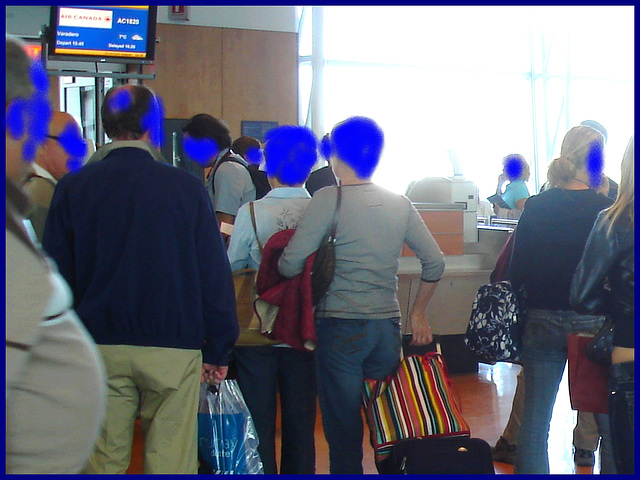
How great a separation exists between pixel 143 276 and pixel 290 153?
0.80 metres

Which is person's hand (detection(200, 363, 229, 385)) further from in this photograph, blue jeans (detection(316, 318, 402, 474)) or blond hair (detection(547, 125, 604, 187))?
blond hair (detection(547, 125, 604, 187))

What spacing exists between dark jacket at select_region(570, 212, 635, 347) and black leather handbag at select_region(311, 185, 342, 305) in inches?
29.5

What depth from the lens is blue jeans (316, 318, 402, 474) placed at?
8.31ft

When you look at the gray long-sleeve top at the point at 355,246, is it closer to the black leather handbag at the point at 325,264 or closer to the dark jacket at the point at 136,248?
the black leather handbag at the point at 325,264

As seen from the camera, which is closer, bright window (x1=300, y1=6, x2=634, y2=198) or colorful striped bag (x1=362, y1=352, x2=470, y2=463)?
colorful striped bag (x1=362, y1=352, x2=470, y2=463)

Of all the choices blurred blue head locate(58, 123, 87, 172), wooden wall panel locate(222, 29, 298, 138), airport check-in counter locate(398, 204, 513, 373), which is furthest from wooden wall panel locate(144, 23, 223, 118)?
blurred blue head locate(58, 123, 87, 172)

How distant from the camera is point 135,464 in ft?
11.3

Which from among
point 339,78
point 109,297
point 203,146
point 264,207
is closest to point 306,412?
point 264,207

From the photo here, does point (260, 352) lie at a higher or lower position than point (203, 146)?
lower

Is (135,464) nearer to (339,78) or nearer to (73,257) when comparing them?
(73,257)

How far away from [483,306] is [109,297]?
133 cm

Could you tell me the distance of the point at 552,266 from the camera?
2.69 metres

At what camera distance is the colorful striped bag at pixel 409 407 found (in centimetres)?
257

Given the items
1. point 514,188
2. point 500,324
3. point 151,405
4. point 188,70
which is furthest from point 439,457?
point 188,70
